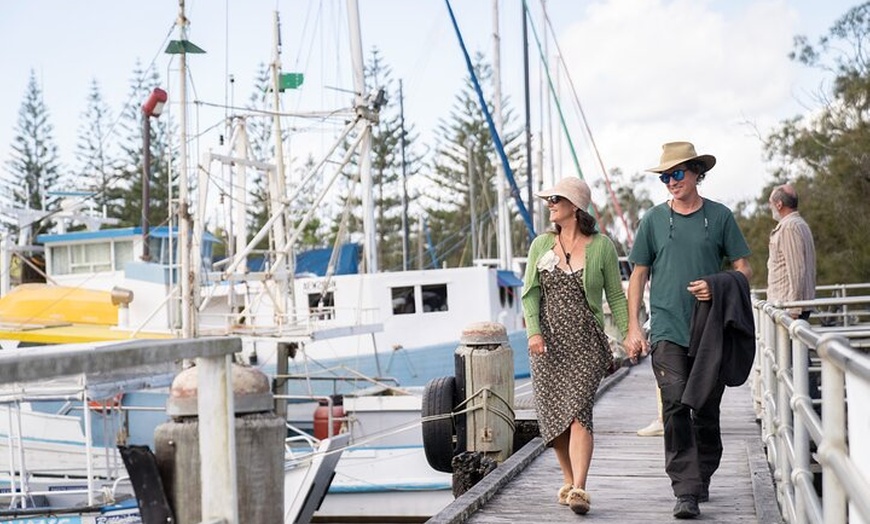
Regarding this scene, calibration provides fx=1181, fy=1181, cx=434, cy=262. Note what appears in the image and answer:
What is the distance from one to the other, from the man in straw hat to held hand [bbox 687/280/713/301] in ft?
0.11

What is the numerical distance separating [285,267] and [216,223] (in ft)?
130

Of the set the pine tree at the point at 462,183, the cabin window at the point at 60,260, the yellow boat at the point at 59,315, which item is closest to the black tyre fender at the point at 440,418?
the yellow boat at the point at 59,315

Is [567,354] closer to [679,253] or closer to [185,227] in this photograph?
[679,253]

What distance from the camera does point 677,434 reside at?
567 cm

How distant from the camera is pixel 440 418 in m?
Answer: 8.91

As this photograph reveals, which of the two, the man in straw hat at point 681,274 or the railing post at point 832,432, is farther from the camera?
the man in straw hat at point 681,274

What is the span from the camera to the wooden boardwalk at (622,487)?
20.0 ft

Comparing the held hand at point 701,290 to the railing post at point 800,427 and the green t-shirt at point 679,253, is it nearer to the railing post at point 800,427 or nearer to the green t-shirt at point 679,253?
the green t-shirt at point 679,253

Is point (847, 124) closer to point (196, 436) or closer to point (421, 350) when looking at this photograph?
point (421, 350)

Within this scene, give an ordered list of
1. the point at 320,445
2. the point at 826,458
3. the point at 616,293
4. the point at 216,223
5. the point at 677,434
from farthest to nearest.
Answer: the point at 216,223
the point at 320,445
the point at 616,293
the point at 677,434
the point at 826,458

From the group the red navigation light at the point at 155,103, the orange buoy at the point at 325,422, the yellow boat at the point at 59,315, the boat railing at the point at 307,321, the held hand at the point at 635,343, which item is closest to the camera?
the held hand at the point at 635,343

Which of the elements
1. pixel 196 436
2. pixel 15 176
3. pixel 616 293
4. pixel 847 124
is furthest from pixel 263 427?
pixel 15 176

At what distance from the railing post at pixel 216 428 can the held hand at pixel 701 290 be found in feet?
8.84

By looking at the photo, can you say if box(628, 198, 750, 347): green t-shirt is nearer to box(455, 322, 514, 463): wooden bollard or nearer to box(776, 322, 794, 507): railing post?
box(776, 322, 794, 507): railing post
